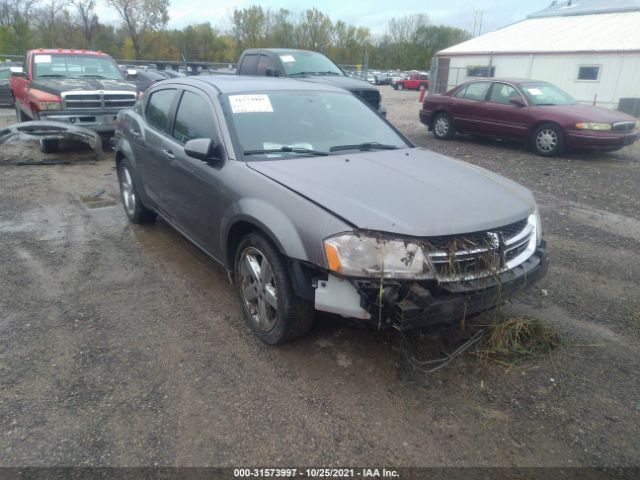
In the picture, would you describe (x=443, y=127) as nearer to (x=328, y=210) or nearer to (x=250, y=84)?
(x=250, y=84)

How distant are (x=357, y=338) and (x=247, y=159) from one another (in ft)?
4.89

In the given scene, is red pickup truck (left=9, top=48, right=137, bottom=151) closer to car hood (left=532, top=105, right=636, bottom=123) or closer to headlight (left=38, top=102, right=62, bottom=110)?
headlight (left=38, top=102, right=62, bottom=110)

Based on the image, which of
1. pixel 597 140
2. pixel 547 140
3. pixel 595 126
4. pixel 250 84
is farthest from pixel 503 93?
pixel 250 84

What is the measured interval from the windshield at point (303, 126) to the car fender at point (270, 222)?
18.2 inches

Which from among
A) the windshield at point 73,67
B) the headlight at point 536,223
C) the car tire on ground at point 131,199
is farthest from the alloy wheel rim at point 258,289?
the windshield at point 73,67

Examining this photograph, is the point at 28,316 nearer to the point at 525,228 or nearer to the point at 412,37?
the point at 525,228

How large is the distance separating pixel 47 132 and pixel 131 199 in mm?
4089

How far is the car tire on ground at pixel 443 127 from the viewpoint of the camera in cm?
1168

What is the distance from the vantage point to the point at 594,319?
11.8ft

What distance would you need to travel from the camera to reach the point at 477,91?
36.4 ft

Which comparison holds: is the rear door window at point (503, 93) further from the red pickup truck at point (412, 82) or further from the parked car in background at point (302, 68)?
the red pickup truck at point (412, 82)

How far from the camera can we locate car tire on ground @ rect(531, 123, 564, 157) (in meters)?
9.48

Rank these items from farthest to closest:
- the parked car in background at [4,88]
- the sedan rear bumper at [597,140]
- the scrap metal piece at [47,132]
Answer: the parked car in background at [4,88] < the sedan rear bumper at [597,140] < the scrap metal piece at [47,132]

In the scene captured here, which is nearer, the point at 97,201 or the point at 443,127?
the point at 97,201
